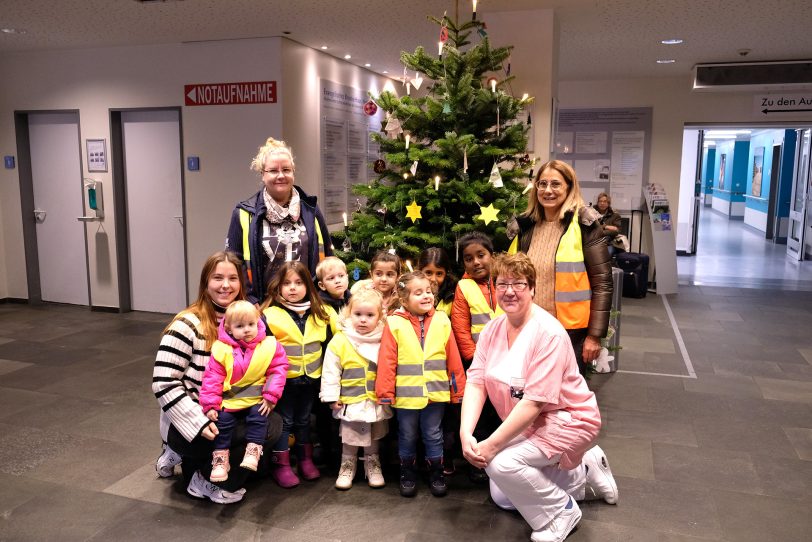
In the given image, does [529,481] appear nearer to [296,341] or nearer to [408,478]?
[408,478]

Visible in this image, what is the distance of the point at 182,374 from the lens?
288cm

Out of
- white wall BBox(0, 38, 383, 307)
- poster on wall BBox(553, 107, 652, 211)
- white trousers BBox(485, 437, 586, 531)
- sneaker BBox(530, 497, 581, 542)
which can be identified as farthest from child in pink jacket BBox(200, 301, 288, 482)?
poster on wall BBox(553, 107, 652, 211)

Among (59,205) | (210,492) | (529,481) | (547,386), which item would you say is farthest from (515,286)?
(59,205)

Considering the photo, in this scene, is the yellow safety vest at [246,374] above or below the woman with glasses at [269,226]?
below

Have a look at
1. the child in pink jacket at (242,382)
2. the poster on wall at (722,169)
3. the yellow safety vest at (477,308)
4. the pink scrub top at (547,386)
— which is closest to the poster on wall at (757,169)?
the poster on wall at (722,169)

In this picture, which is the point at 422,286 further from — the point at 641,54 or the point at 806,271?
the point at 806,271

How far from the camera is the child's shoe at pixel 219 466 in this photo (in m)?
2.79

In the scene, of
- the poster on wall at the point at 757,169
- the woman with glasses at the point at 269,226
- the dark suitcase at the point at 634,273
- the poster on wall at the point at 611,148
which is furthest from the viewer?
the poster on wall at the point at 757,169

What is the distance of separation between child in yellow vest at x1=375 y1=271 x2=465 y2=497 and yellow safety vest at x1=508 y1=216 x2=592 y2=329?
54 cm

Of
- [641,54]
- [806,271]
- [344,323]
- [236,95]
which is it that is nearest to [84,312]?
[236,95]

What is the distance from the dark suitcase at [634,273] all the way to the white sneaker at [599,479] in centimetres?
540

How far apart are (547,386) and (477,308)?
2.40 ft

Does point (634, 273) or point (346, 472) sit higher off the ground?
point (634, 273)

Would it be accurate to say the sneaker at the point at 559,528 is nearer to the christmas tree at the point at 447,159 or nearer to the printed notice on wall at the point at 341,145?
the christmas tree at the point at 447,159
